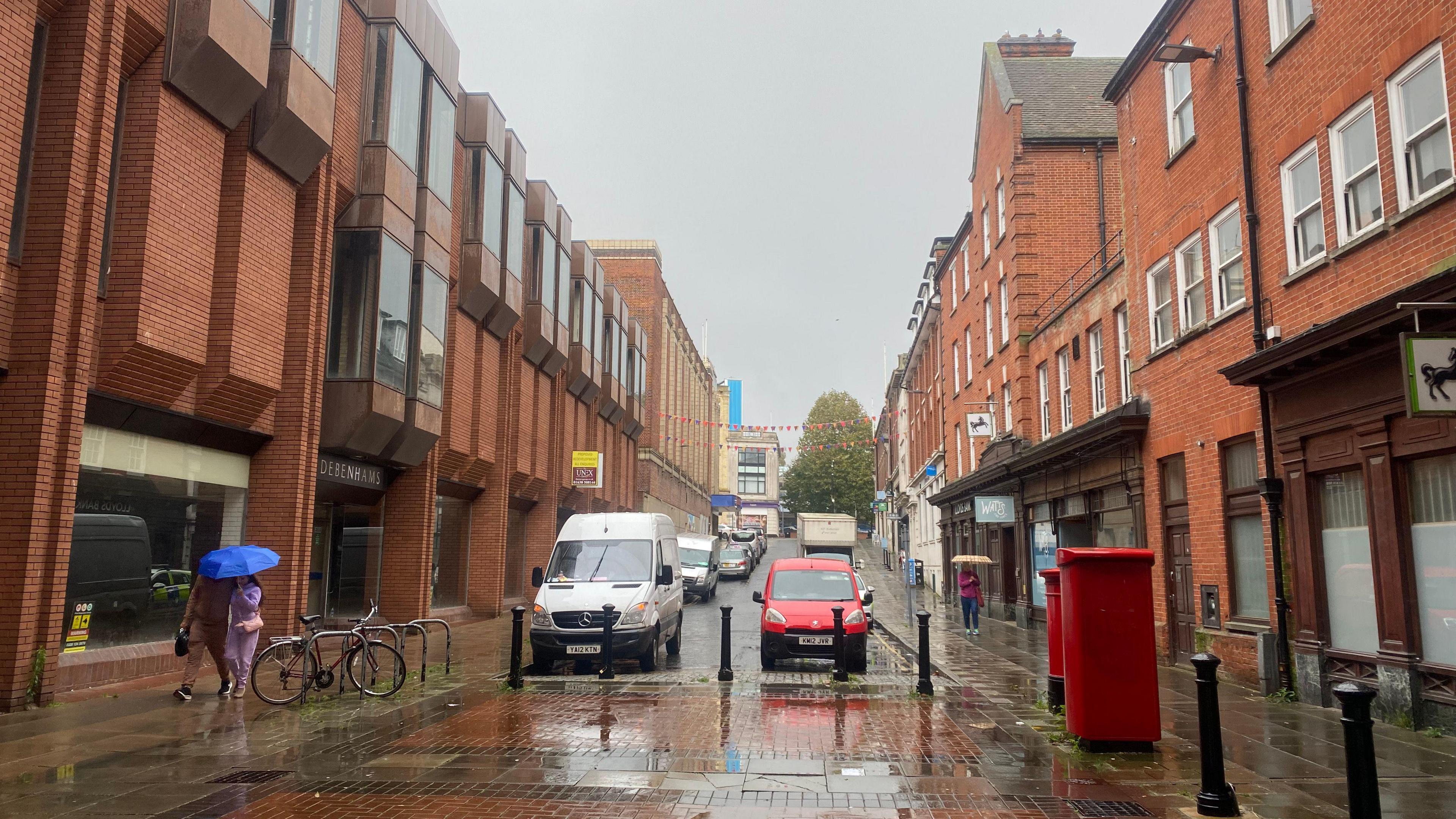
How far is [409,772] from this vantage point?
764cm

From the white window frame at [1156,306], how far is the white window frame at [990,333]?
1114cm

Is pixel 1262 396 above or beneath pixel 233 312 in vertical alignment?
beneath

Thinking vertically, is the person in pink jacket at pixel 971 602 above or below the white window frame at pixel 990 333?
below

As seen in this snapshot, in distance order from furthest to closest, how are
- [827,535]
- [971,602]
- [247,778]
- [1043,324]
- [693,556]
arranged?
[827,535]
[693,556]
[1043,324]
[971,602]
[247,778]

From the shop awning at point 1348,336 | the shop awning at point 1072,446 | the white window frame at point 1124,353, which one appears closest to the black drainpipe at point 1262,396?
the shop awning at point 1348,336

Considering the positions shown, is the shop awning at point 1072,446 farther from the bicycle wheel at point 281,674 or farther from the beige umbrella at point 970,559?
the bicycle wheel at point 281,674

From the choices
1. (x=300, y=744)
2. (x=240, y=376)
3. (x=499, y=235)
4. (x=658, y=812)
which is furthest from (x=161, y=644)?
(x=499, y=235)

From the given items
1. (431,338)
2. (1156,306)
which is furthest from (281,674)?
(1156,306)

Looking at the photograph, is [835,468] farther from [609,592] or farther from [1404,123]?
[1404,123]

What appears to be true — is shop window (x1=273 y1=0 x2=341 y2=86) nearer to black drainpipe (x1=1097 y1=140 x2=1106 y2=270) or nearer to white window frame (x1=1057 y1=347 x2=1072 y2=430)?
white window frame (x1=1057 y1=347 x2=1072 y2=430)

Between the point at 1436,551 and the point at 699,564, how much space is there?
24.9 m

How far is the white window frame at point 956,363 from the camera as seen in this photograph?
33.8 metres

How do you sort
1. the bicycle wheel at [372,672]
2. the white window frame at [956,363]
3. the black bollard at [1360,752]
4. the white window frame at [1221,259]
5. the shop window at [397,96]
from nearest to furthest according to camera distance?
the black bollard at [1360,752] < the bicycle wheel at [372,672] < the white window frame at [1221,259] < the shop window at [397,96] < the white window frame at [956,363]

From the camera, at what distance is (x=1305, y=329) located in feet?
38.1
